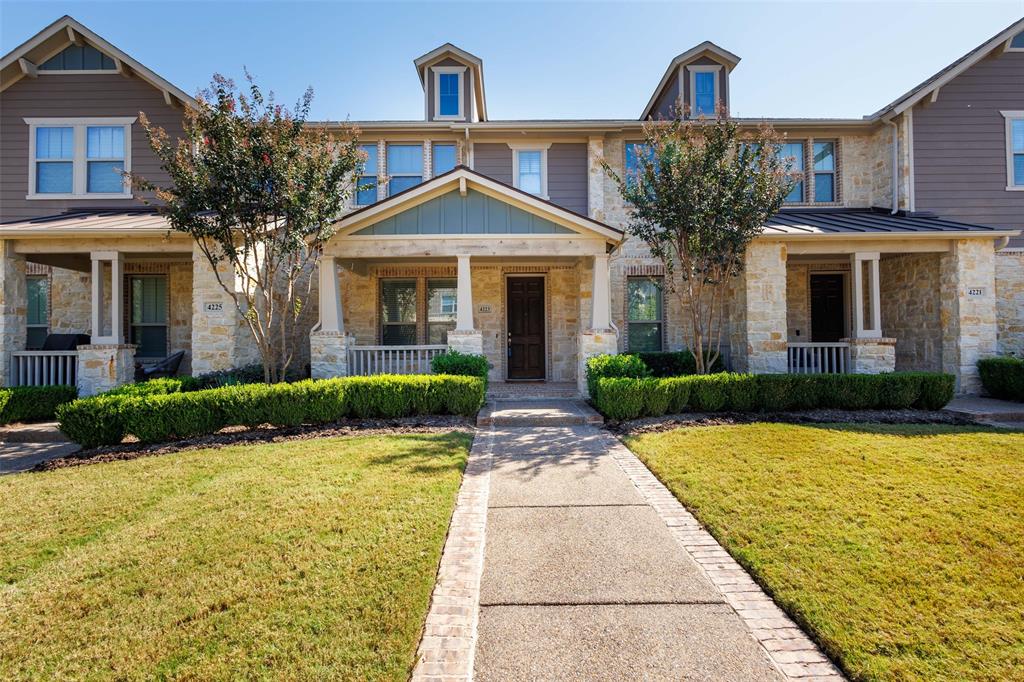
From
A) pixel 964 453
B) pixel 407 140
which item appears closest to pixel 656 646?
pixel 964 453

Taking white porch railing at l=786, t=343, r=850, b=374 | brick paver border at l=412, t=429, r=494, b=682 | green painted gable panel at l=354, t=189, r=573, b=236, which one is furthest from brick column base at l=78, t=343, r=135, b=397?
white porch railing at l=786, t=343, r=850, b=374

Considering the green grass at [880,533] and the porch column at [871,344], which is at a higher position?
the porch column at [871,344]

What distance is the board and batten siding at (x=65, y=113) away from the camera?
11.6 m

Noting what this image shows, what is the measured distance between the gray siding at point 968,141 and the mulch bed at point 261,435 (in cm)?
1323

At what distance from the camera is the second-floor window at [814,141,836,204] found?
42.3 feet

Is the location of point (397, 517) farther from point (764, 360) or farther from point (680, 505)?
point (764, 360)

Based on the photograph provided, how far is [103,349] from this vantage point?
930cm

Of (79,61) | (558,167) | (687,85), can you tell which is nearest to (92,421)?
(79,61)

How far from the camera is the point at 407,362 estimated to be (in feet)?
37.3

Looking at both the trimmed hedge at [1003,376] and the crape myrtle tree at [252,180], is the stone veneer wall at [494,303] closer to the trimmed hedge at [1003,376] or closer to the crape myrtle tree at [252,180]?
the crape myrtle tree at [252,180]

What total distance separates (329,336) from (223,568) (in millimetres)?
6964

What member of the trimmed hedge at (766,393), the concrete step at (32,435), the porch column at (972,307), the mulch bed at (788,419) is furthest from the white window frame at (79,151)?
the porch column at (972,307)

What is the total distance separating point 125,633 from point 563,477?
3913 millimetres

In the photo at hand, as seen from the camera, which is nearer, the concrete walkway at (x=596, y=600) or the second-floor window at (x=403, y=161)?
the concrete walkway at (x=596, y=600)
